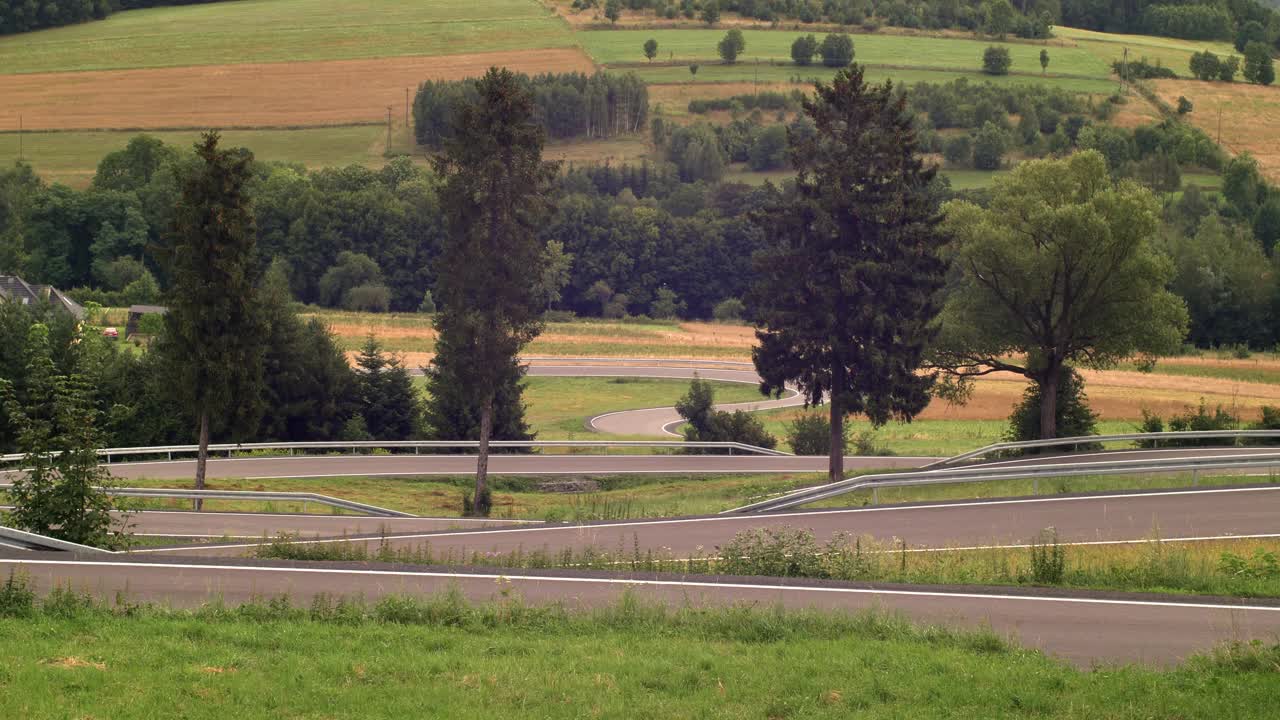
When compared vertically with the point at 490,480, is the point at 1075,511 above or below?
above

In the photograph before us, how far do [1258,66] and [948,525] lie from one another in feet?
436

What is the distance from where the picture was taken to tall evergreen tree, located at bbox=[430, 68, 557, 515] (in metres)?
31.2

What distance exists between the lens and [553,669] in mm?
10562

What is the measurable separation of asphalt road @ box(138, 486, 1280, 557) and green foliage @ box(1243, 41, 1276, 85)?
12842cm

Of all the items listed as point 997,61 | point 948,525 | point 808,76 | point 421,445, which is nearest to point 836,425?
point 421,445

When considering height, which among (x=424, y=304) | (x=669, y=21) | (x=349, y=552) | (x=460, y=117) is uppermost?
(x=669, y=21)

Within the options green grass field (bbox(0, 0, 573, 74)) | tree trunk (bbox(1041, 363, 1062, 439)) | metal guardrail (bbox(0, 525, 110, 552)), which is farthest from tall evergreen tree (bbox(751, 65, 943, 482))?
green grass field (bbox(0, 0, 573, 74))

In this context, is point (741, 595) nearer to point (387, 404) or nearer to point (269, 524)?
point (269, 524)

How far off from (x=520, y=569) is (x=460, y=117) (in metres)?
18.4

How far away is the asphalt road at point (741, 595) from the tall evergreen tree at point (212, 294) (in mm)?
14472

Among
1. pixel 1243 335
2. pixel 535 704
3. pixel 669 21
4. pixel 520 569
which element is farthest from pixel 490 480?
pixel 669 21

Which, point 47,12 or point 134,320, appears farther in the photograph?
point 47,12

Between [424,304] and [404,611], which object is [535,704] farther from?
[424,304]

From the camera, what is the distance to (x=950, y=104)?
124 metres
